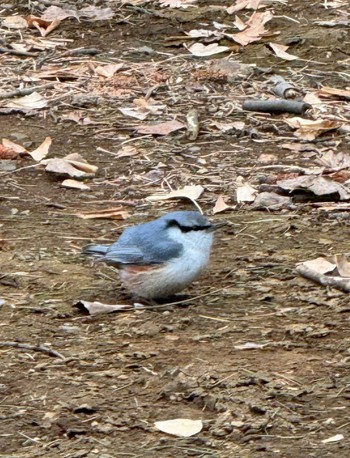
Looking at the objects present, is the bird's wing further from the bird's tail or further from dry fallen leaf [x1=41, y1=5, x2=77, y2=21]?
dry fallen leaf [x1=41, y1=5, x2=77, y2=21]

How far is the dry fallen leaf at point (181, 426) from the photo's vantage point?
4.00 metres

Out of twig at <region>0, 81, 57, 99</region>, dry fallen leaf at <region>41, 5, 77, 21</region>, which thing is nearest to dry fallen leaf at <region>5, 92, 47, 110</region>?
twig at <region>0, 81, 57, 99</region>

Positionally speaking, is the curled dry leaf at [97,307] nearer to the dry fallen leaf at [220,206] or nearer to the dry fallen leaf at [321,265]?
the dry fallen leaf at [321,265]

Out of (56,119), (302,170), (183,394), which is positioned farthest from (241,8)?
(183,394)

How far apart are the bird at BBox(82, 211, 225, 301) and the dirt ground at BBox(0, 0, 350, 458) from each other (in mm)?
121

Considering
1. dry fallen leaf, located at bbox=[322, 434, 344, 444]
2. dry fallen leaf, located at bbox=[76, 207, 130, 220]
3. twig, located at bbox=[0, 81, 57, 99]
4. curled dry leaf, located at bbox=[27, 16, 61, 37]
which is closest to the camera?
dry fallen leaf, located at bbox=[322, 434, 344, 444]

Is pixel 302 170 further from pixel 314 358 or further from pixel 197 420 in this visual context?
pixel 197 420

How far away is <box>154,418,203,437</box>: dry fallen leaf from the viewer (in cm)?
400

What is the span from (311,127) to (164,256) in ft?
8.93

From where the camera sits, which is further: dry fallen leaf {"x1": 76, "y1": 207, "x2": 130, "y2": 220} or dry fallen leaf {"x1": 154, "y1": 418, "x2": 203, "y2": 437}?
dry fallen leaf {"x1": 76, "y1": 207, "x2": 130, "y2": 220}

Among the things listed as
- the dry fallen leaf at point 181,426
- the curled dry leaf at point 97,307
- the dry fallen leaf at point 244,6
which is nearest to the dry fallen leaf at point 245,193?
the curled dry leaf at point 97,307

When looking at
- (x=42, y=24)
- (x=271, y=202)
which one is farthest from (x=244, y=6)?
(x=271, y=202)

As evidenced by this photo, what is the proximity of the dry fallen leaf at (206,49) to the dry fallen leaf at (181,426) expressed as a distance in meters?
5.27

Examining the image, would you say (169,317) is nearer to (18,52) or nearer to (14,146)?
(14,146)
